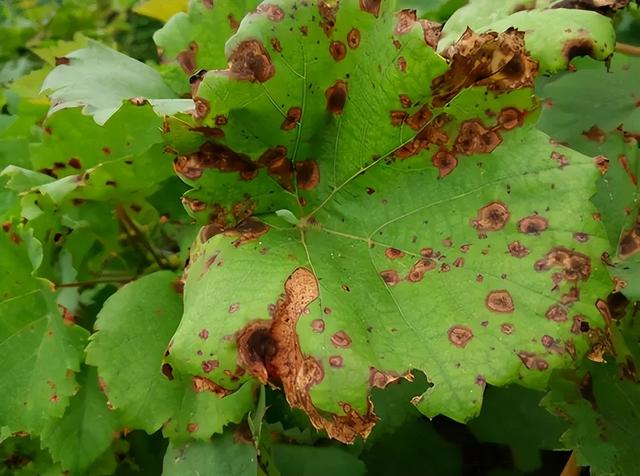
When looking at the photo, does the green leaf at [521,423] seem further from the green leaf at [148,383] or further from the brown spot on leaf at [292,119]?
the brown spot on leaf at [292,119]

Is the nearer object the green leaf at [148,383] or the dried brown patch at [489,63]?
the dried brown patch at [489,63]

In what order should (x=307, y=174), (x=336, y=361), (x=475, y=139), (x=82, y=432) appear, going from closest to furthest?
(x=336, y=361), (x=475, y=139), (x=307, y=174), (x=82, y=432)

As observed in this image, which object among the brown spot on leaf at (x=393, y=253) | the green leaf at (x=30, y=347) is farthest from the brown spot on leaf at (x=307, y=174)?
the green leaf at (x=30, y=347)

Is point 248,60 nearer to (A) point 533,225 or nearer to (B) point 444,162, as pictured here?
(B) point 444,162

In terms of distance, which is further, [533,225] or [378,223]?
[378,223]

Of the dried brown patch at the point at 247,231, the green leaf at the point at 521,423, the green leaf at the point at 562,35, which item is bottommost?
the green leaf at the point at 521,423

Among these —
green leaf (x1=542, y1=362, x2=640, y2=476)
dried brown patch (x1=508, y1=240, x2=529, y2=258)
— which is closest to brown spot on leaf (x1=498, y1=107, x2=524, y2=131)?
dried brown patch (x1=508, y1=240, x2=529, y2=258)

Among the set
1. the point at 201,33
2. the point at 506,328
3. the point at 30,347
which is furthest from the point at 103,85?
the point at 506,328

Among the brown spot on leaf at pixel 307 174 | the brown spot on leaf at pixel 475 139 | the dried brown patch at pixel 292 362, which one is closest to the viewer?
the dried brown patch at pixel 292 362

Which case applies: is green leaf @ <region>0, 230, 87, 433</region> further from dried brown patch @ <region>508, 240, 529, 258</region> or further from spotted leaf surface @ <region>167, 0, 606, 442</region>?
dried brown patch @ <region>508, 240, 529, 258</region>
